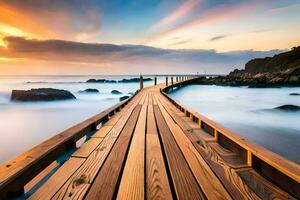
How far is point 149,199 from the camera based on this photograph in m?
1.77

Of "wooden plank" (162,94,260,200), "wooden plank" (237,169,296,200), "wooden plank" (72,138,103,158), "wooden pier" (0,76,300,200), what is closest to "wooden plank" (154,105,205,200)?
"wooden pier" (0,76,300,200)

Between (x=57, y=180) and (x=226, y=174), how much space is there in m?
1.64

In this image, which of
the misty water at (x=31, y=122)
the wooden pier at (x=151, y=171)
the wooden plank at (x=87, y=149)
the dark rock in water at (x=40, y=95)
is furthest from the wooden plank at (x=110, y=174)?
the dark rock in water at (x=40, y=95)

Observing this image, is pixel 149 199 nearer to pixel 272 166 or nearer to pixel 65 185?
pixel 65 185

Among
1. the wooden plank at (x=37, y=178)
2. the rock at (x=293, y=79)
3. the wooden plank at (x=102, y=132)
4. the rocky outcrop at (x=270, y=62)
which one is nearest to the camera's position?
the wooden plank at (x=37, y=178)

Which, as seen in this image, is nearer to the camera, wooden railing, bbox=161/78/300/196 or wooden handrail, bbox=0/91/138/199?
wooden handrail, bbox=0/91/138/199

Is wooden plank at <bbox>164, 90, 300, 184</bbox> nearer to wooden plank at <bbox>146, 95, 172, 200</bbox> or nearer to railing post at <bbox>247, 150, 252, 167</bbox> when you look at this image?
railing post at <bbox>247, 150, 252, 167</bbox>

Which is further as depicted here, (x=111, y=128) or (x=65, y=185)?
(x=111, y=128)

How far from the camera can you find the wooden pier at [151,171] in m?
1.84

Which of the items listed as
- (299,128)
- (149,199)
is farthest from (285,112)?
(149,199)

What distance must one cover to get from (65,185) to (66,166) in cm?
48

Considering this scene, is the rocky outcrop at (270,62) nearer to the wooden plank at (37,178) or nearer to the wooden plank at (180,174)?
the wooden plank at (180,174)

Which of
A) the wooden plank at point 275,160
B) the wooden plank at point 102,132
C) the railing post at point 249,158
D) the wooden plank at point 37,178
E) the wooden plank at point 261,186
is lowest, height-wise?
the wooden plank at point 37,178

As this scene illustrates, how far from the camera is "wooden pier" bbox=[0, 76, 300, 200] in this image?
1.84 meters
